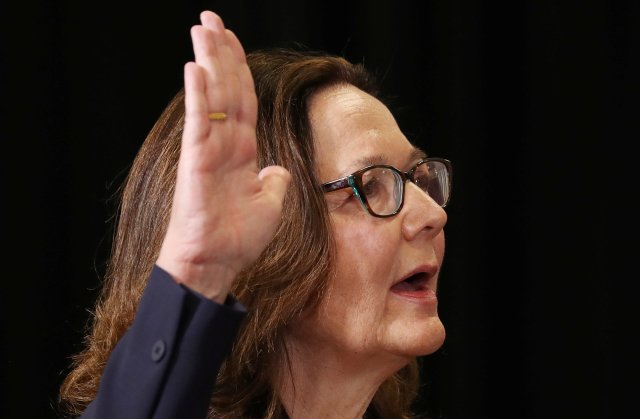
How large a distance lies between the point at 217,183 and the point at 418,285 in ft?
2.01

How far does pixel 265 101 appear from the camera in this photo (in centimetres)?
166

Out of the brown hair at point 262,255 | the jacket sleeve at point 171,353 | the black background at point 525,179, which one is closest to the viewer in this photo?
the jacket sleeve at point 171,353

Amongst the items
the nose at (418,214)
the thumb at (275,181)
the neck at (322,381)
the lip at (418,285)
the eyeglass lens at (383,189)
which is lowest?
the neck at (322,381)

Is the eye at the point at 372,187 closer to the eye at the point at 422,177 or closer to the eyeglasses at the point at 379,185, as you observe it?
the eyeglasses at the point at 379,185

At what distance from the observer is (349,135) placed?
1.64 meters

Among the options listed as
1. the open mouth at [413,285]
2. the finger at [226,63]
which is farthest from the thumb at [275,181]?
the open mouth at [413,285]

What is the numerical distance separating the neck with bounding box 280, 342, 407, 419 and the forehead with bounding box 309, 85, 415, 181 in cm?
32

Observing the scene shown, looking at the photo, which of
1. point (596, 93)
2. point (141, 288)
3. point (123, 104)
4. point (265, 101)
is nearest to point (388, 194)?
point (265, 101)

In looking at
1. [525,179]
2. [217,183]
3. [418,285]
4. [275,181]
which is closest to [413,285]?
[418,285]

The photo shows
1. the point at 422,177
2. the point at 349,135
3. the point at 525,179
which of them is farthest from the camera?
the point at 525,179

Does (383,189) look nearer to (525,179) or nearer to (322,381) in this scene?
(322,381)

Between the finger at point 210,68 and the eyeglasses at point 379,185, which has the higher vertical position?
the finger at point 210,68

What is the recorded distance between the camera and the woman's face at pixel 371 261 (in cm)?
156

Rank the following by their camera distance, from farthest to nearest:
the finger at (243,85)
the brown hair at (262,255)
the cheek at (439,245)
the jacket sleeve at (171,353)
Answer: the cheek at (439,245) → the brown hair at (262,255) → the finger at (243,85) → the jacket sleeve at (171,353)
